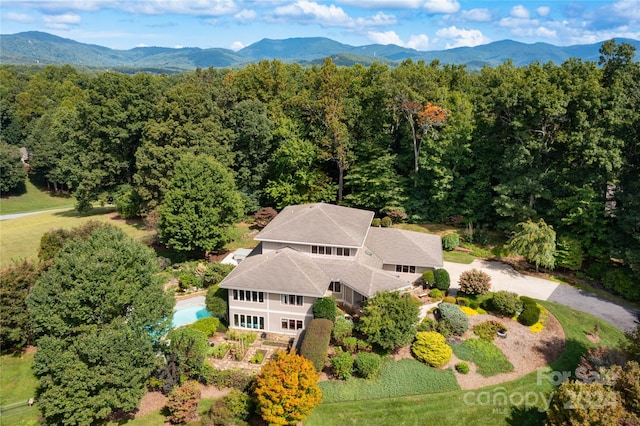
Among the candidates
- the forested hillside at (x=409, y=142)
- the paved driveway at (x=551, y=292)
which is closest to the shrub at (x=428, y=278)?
the paved driveway at (x=551, y=292)

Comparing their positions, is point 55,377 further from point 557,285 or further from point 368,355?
point 557,285

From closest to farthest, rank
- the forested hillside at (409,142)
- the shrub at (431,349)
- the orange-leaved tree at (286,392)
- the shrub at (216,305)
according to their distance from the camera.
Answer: the orange-leaved tree at (286,392) < the shrub at (431,349) < the shrub at (216,305) < the forested hillside at (409,142)

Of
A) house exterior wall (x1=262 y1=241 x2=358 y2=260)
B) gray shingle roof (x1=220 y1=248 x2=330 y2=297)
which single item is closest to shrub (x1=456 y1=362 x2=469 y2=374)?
gray shingle roof (x1=220 y1=248 x2=330 y2=297)

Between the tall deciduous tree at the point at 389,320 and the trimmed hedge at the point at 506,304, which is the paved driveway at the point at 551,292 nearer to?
the trimmed hedge at the point at 506,304

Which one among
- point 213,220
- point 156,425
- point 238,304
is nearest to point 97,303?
point 156,425

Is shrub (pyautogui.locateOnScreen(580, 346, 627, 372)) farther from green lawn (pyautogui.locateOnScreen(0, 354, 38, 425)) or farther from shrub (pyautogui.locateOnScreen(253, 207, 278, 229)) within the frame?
shrub (pyautogui.locateOnScreen(253, 207, 278, 229))

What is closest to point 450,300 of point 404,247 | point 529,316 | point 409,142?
point 529,316
